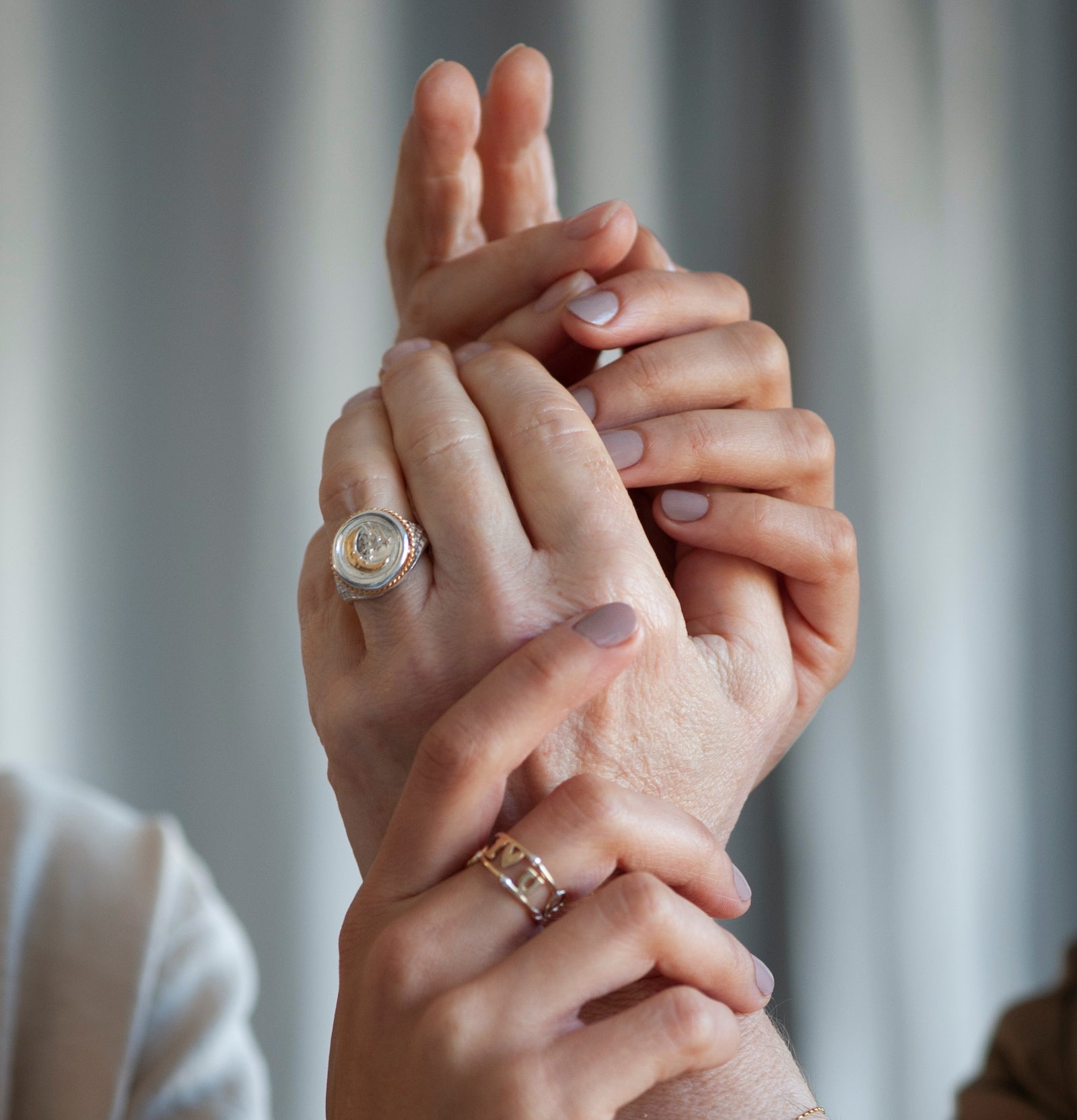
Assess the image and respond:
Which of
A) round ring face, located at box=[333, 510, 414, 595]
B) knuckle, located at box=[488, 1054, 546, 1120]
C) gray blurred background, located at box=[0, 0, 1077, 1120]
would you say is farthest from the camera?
gray blurred background, located at box=[0, 0, 1077, 1120]

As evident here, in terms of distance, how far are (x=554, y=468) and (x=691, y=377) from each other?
0.51ft

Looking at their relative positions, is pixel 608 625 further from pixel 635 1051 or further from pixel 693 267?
pixel 693 267

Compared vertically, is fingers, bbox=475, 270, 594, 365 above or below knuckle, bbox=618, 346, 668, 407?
above

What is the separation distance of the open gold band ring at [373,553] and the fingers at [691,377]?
0.61ft

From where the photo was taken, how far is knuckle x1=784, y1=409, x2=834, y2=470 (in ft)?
2.21

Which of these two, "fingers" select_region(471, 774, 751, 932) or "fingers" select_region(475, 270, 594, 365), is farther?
"fingers" select_region(475, 270, 594, 365)

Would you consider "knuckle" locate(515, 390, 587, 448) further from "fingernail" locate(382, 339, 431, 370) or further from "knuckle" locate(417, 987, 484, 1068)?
"knuckle" locate(417, 987, 484, 1068)

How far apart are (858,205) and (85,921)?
1.67m

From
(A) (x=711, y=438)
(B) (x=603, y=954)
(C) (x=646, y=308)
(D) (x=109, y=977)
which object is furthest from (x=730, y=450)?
(D) (x=109, y=977)

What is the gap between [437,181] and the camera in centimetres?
82

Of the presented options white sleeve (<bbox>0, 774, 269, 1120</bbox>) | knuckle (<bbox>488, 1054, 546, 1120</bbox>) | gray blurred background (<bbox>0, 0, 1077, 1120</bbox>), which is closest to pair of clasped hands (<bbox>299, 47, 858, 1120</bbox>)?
knuckle (<bbox>488, 1054, 546, 1120</bbox>)

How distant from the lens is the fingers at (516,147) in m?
0.81

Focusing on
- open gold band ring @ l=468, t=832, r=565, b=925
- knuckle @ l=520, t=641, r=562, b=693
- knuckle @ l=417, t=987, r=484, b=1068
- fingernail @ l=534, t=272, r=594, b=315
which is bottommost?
knuckle @ l=417, t=987, r=484, b=1068

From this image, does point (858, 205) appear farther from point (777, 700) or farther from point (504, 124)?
point (777, 700)
